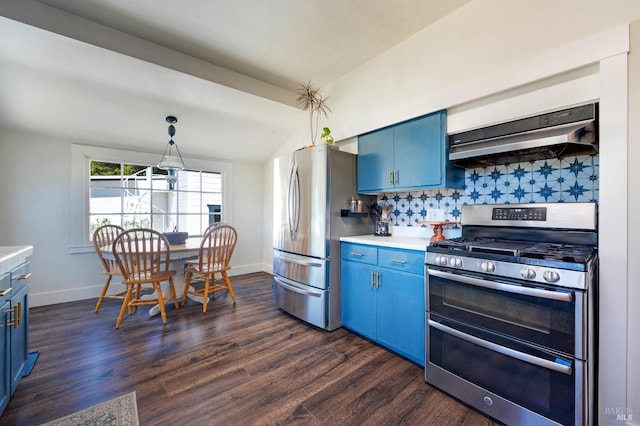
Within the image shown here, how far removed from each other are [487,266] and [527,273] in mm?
179

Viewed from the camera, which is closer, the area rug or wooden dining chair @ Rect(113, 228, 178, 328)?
the area rug

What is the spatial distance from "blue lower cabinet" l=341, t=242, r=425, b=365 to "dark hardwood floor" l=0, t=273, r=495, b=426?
13 cm

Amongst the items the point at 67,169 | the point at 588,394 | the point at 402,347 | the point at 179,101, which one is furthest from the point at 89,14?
the point at 588,394

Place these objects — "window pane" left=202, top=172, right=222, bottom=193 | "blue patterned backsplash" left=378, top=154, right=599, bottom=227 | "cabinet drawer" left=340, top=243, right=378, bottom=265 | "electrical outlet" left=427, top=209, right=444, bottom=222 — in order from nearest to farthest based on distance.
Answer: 1. "blue patterned backsplash" left=378, top=154, right=599, bottom=227
2. "cabinet drawer" left=340, top=243, right=378, bottom=265
3. "electrical outlet" left=427, top=209, right=444, bottom=222
4. "window pane" left=202, top=172, right=222, bottom=193

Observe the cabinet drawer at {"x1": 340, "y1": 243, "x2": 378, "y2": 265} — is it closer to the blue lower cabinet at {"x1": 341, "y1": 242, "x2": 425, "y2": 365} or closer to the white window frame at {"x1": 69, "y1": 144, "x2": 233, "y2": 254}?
the blue lower cabinet at {"x1": 341, "y1": 242, "x2": 425, "y2": 365}

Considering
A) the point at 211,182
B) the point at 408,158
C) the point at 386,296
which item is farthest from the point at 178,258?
the point at 408,158

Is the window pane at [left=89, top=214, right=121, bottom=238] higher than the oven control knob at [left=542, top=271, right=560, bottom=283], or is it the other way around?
the window pane at [left=89, top=214, right=121, bottom=238]

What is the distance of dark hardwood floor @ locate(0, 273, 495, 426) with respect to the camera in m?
1.54

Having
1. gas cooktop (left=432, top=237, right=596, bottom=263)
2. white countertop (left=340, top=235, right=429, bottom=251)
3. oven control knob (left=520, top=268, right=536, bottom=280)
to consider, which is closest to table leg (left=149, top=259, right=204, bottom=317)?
white countertop (left=340, top=235, right=429, bottom=251)

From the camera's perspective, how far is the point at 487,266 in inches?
58.7

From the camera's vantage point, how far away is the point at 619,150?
137 centimetres

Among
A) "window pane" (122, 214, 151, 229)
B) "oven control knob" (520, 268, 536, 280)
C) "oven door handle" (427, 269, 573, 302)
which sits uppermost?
"window pane" (122, 214, 151, 229)

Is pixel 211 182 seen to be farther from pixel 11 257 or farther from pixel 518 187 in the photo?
pixel 518 187

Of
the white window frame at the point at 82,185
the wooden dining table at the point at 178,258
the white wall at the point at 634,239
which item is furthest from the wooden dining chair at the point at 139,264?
the white wall at the point at 634,239
